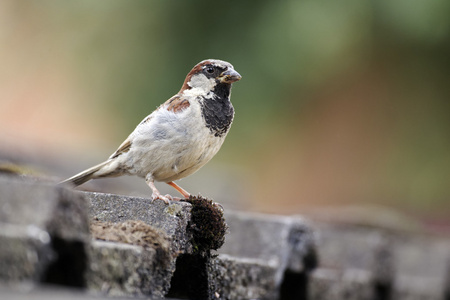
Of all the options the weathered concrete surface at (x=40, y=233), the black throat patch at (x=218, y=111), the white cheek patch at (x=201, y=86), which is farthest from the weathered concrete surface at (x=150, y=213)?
the white cheek patch at (x=201, y=86)

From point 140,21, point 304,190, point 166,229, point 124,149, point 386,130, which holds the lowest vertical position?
point 166,229

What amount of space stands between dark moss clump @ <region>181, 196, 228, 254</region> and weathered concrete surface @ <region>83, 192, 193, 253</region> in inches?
1.6

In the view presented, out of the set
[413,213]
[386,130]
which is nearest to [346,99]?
[386,130]

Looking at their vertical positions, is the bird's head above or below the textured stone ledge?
above

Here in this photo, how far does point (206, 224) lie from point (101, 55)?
8.99 meters

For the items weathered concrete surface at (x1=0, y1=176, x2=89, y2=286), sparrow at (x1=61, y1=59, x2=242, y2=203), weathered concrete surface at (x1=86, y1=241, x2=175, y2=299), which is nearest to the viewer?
weathered concrete surface at (x1=0, y1=176, x2=89, y2=286)

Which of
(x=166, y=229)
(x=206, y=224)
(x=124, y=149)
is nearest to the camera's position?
(x=166, y=229)

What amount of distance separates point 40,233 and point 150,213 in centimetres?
90

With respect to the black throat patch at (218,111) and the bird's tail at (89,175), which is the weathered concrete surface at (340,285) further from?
the bird's tail at (89,175)

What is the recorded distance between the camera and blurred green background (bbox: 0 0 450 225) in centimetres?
1059

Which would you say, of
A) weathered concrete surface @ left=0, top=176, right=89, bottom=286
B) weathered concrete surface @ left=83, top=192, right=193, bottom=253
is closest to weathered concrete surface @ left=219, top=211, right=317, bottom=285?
weathered concrete surface @ left=83, top=192, right=193, bottom=253

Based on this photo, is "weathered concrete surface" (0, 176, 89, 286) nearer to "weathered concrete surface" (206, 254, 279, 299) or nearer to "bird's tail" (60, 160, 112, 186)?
"weathered concrete surface" (206, 254, 279, 299)

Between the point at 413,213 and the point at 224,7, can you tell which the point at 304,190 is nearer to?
the point at 413,213

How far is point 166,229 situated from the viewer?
233cm
